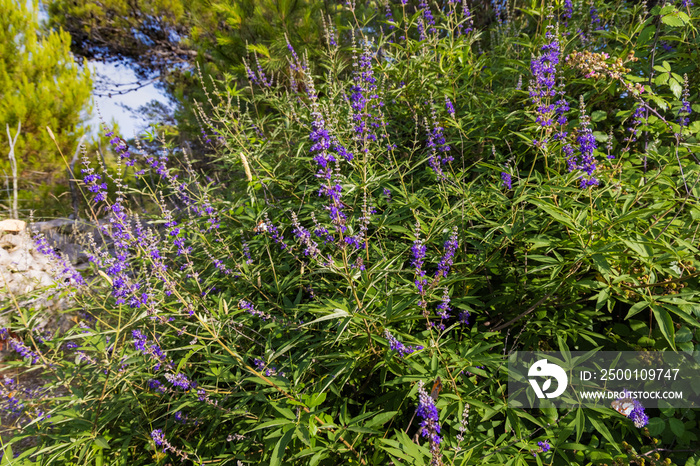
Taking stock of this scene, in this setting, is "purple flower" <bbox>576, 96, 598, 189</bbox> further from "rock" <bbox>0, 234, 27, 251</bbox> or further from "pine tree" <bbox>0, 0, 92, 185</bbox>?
"pine tree" <bbox>0, 0, 92, 185</bbox>

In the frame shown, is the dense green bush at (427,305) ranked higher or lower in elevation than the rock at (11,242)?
higher

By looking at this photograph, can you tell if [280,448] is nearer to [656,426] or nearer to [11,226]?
[656,426]

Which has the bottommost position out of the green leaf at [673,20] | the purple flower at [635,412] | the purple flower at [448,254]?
the purple flower at [635,412]

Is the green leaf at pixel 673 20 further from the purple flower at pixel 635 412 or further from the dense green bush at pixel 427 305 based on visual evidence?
the purple flower at pixel 635 412

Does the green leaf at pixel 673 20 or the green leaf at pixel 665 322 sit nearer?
the green leaf at pixel 665 322

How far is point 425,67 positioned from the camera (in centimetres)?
346

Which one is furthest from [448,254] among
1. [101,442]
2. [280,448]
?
[101,442]

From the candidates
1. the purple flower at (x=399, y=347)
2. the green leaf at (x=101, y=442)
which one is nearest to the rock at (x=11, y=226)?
the green leaf at (x=101, y=442)

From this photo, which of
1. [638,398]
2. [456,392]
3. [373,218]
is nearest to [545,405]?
[456,392]

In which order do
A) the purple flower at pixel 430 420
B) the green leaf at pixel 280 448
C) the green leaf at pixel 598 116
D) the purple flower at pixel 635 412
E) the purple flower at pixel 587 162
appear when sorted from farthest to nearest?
1. the green leaf at pixel 598 116
2. the purple flower at pixel 587 162
3. the purple flower at pixel 635 412
4. the green leaf at pixel 280 448
5. the purple flower at pixel 430 420

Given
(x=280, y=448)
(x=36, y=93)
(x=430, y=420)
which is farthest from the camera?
(x=36, y=93)

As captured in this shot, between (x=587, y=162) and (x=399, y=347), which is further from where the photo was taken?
(x=587, y=162)

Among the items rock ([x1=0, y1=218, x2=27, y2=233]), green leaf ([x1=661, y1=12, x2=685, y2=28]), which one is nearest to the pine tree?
rock ([x1=0, y1=218, x2=27, y2=233])

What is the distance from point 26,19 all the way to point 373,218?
44.0 ft
